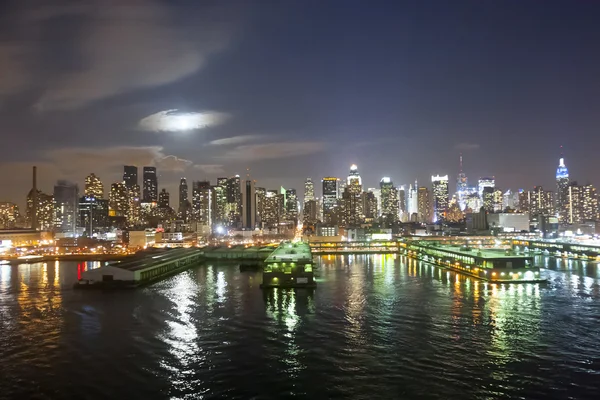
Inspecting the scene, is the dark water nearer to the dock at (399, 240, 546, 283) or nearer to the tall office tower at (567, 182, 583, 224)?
the dock at (399, 240, 546, 283)

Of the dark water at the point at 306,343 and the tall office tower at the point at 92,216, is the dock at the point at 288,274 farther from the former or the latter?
the tall office tower at the point at 92,216

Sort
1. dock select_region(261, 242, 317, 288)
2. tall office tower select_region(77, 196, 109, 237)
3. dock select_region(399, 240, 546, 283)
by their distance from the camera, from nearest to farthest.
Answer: dock select_region(261, 242, 317, 288) < dock select_region(399, 240, 546, 283) < tall office tower select_region(77, 196, 109, 237)

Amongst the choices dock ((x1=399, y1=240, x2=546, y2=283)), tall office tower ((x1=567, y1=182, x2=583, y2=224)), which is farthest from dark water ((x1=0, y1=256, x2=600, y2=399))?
tall office tower ((x1=567, y1=182, x2=583, y2=224))

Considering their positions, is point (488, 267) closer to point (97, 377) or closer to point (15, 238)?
point (97, 377)

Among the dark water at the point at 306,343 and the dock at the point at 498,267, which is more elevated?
the dock at the point at 498,267

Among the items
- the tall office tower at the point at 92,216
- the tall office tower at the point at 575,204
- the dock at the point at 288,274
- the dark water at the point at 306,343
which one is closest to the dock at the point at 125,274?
the dark water at the point at 306,343

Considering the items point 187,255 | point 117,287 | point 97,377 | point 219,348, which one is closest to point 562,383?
point 219,348

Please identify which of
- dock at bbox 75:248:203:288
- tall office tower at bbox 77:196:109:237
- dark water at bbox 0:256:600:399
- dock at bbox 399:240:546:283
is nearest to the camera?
dark water at bbox 0:256:600:399
